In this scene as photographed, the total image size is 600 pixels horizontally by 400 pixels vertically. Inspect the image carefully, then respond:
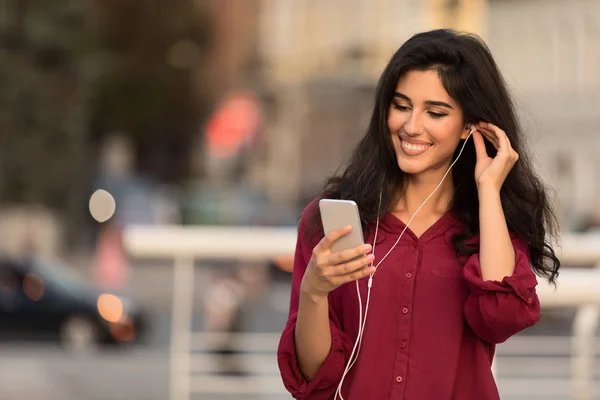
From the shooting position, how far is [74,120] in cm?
3569

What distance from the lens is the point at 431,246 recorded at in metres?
3.70

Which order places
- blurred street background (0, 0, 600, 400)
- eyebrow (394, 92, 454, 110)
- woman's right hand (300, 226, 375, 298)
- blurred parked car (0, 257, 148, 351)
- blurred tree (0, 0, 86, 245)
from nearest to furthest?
1. woman's right hand (300, 226, 375, 298)
2. eyebrow (394, 92, 454, 110)
3. blurred street background (0, 0, 600, 400)
4. blurred parked car (0, 257, 148, 351)
5. blurred tree (0, 0, 86, 245)

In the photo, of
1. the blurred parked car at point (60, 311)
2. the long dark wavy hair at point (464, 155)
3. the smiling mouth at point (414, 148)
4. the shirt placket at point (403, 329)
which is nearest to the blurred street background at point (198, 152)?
the blurred parked car at point (60, 311)

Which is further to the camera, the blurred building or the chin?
the blurred building

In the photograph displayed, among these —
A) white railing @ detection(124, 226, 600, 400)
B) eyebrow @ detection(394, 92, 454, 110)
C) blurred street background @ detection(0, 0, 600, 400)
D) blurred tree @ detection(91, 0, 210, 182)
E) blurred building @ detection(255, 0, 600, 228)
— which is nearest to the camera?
eyebrow @ detection(394, 92, 454, 110)

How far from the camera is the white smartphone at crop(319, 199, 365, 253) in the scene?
3436 mm

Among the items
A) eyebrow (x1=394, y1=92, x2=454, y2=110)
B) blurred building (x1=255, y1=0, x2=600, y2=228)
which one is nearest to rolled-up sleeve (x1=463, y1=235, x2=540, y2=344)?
eyebrow (x1=394, y1=92, x2=454, y2=110)

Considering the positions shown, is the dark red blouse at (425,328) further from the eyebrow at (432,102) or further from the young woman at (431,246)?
the eyebrow at (432,102)

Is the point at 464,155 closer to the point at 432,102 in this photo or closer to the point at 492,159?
the point at 492,159

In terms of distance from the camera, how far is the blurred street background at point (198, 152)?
13.3 m

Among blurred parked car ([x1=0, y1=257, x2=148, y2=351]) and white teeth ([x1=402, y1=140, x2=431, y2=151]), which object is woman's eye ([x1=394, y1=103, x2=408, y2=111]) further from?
blurred parked car ([x1=0, y1=257, x2=148, y2=351])

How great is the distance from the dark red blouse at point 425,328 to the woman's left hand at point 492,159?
168 millimetres

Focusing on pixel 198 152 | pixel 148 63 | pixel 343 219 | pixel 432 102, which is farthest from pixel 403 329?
pixel 198 152

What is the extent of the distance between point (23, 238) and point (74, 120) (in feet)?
11.6
